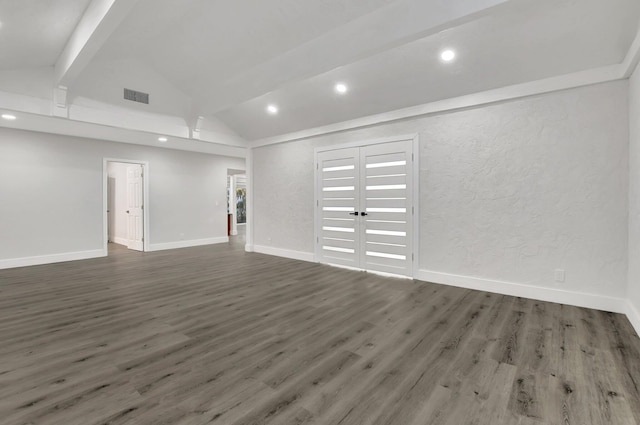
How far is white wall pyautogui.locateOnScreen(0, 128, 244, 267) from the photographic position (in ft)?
18.1

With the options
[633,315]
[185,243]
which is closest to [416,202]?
[633,315]

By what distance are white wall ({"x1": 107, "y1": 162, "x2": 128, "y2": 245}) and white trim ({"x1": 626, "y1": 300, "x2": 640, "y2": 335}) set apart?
9.70m

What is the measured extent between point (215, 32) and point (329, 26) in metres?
1.84

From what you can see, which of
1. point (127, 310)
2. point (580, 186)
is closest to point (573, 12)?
point (580, 186)

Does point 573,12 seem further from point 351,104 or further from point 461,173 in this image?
point 351,104

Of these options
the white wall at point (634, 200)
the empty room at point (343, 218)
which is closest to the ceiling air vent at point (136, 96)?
the empty room at point (343, 218)

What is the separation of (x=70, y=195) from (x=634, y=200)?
8768mm

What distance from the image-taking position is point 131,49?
5035mm

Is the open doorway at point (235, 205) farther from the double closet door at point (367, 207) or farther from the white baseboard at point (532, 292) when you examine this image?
the white baseboard at point (532, 292)

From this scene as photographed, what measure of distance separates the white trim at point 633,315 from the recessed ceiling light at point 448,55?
3.16 m

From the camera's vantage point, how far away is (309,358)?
2260 mm

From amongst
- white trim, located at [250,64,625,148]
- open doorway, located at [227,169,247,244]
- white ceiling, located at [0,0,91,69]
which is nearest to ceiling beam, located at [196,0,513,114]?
white trim, located at [250,64,625,148]

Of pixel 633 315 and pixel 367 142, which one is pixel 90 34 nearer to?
pixel 367 142

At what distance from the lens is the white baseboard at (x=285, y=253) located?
6.05 metres
